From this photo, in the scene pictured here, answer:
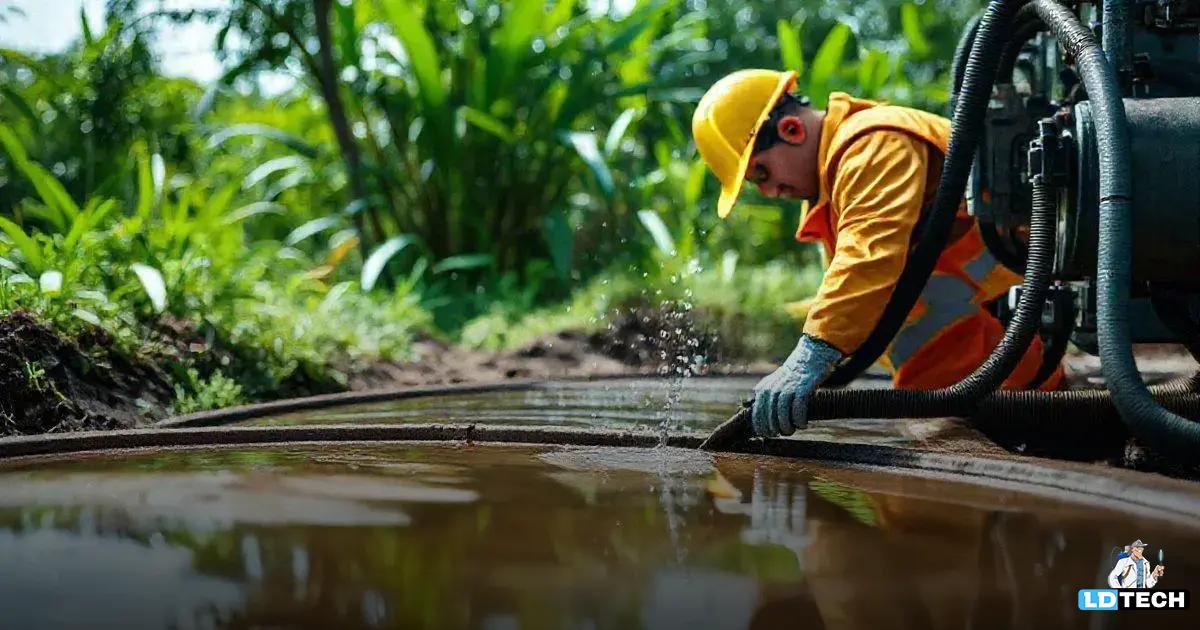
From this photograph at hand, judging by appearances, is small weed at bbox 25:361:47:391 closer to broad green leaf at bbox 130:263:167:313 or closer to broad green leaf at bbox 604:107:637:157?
broad green leaf at bbox 130:263:167:313

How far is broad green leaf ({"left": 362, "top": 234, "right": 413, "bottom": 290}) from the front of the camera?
19.6 feet

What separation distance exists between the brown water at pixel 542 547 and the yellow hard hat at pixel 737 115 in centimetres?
83

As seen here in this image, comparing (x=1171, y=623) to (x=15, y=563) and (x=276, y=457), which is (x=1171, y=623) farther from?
(x=276, y=457)

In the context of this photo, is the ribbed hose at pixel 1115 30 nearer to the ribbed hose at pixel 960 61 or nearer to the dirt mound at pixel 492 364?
the ribbed hose at pixel 960 61

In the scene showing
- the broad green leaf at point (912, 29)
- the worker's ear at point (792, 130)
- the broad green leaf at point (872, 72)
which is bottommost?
the worker's ear at point (792, 130)

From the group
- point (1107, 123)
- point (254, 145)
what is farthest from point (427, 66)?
point (1107, 123)

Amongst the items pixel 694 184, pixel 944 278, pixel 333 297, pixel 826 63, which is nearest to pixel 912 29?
pixel 826 63

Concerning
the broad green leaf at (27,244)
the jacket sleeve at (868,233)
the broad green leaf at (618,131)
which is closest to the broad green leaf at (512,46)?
the broad green leaf at (618,131)

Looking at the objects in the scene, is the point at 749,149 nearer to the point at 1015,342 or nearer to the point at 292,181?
the point at 1015,342

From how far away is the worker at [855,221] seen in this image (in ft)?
8.10

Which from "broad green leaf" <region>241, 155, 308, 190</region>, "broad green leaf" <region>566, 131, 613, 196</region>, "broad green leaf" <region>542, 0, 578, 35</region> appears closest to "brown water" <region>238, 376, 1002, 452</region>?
"broad green leaf" <region>566, 131, 613, 196</region>

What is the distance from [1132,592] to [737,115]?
1645 mm

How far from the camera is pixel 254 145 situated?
8906 millimetres

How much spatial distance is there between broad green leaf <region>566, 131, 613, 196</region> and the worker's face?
3.23 meters
